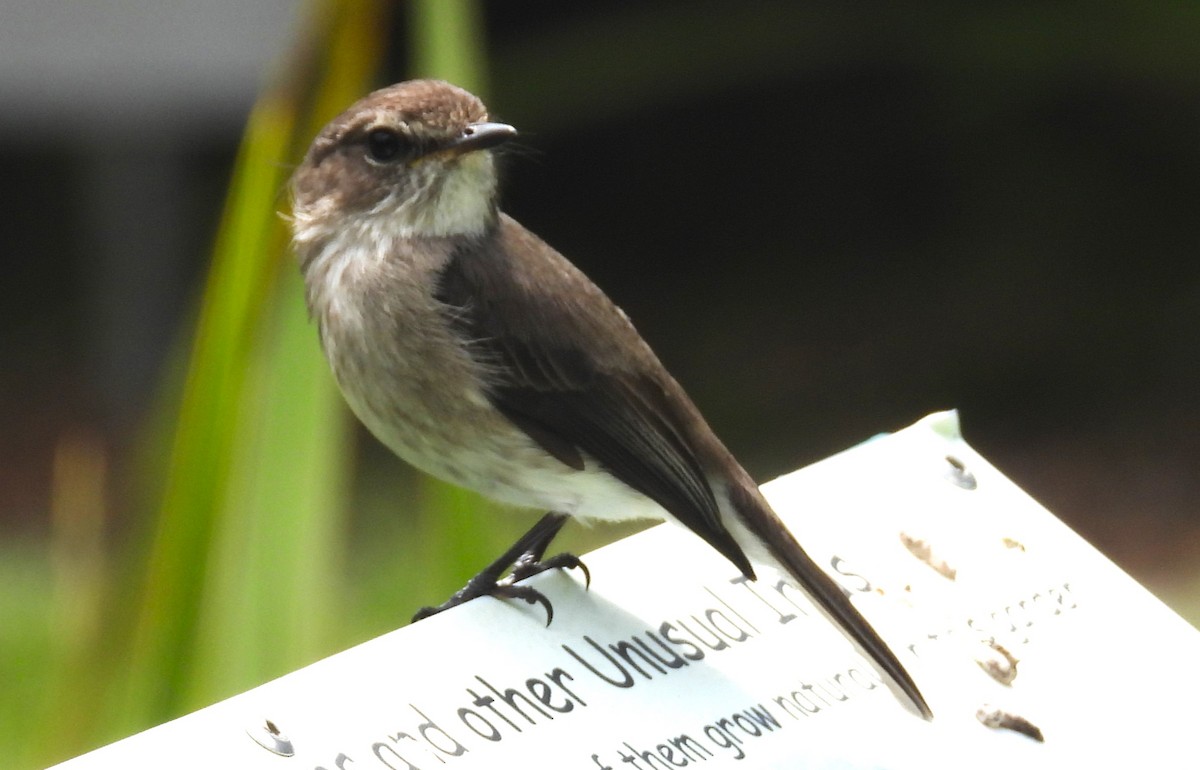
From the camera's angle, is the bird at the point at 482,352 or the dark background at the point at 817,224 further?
the dark background at the point at 817,224

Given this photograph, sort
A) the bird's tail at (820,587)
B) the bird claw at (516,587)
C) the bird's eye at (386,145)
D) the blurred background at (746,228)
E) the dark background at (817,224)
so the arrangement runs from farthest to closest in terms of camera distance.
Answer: the dark background at (817,224), the blurred background at (746,228), the bird's eye at (386,145), the bird claw at (516,587), the bird's tail at (820,587)

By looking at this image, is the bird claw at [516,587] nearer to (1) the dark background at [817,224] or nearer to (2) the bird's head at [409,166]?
(2) the bird's head at [409,166]

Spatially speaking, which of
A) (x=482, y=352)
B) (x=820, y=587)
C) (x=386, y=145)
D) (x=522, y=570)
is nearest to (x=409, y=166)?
(x=386, y=145)

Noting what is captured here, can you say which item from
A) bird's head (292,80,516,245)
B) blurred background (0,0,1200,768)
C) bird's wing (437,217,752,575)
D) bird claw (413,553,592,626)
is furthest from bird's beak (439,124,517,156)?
blurred background (0,0,1200,768)

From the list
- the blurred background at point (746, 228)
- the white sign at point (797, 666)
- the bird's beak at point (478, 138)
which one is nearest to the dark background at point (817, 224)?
the blurred background at point (746, 228)

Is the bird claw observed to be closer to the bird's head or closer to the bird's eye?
the bird's head

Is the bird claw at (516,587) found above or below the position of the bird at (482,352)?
below

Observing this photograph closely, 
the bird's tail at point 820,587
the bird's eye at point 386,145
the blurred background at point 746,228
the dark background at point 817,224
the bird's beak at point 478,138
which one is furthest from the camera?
the dark background at point 817,224

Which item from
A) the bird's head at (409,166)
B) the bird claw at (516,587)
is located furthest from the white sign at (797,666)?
the bird's head at (409,166)
